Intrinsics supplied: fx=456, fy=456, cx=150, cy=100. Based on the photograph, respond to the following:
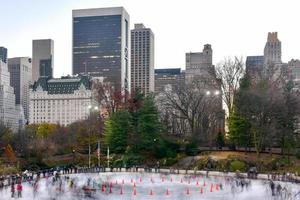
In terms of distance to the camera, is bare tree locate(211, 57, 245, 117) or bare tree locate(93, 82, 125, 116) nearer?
bare tree locate(211, 57, 245, 117)

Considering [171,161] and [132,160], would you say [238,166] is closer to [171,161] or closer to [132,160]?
[171,161]

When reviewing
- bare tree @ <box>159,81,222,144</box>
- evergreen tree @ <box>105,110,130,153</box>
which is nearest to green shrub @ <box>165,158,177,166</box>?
bare tree @ <box>159,81,222,144</box>

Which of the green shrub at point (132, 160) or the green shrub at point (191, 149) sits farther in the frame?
the green shrub at point (191, 149)

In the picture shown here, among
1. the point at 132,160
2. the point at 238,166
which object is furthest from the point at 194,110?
the point at 238,166

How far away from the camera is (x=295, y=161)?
2384 inches

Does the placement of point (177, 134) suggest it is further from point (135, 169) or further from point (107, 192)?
point (107, 192)

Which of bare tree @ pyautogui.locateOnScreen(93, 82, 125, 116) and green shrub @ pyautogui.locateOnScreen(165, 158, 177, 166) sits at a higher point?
bare tree @ pyautogui.locateOnScreen(93, 82, 125, 116)

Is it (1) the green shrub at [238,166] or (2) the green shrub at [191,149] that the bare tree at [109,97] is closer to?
(2) the green shrub at [191,149]

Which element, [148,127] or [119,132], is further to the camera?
[119,132]

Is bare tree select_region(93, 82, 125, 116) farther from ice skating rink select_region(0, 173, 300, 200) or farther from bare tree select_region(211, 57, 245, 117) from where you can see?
ice skating rink select_region(0, 173, 300, 200)

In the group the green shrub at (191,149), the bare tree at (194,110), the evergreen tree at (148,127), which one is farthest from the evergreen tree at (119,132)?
the bare tree at (194,110)

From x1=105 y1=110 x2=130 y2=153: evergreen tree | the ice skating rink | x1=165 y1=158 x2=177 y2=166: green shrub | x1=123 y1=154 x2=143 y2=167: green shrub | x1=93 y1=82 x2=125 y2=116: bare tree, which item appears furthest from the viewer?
x1=93 y1=82 x2=125 y2=116: bare tree

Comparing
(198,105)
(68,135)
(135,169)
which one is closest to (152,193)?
(135,169)

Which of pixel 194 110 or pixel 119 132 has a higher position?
pixel 194 110
